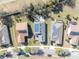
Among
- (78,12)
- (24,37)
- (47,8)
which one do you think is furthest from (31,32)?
(78,12)

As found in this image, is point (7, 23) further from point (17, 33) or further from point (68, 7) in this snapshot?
point (68, 7)

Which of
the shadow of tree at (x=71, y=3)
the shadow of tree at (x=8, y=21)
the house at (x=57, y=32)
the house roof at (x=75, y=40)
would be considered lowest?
the house roof at (x=75, y=40)

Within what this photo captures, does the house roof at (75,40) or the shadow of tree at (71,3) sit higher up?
the shadow of tree at (71,3)

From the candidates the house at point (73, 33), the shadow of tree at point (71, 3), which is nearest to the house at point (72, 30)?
the house at point (73, 33)

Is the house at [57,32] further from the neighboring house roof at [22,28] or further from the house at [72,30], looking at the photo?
the neighboring house roof at [22,28]

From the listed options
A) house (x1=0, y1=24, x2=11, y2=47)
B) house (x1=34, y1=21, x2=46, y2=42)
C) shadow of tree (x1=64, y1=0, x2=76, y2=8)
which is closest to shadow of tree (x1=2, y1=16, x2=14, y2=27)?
house (x1=0, y1=24, x2=11, y2=47)

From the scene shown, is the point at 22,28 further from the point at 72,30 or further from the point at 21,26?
the point at 72,30

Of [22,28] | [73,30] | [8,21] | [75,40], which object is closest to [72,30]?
[73,30]
